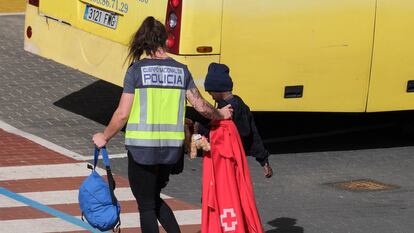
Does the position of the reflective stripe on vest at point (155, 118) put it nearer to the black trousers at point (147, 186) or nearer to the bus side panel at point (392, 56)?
the black trousers at point (147, 186)

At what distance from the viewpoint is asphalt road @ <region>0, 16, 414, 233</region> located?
1040 centimetres

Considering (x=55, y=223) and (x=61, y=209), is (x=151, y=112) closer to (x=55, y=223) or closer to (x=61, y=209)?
(x=55, y=223)

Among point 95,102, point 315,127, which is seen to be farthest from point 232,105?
point 95,102

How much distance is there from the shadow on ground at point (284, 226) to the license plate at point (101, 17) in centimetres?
327

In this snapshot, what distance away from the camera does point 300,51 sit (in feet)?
38.9

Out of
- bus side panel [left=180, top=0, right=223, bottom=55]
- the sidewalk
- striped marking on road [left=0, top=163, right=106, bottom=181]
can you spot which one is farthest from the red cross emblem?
bus side panel [left=180, top=0, right=223, bottom=55]

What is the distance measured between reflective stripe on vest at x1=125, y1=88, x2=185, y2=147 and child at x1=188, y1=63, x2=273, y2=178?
33 centimetres

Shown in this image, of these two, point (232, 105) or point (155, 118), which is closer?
point (155, 118)

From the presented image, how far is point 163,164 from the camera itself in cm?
809

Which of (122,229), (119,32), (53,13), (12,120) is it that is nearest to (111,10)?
(119,32)

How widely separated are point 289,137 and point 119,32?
2491 mm

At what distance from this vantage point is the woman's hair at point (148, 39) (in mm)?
8070

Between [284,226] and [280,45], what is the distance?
2.43m

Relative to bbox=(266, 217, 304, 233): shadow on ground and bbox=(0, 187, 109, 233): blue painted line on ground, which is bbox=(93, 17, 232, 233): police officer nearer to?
bbox=(0, 187, 109, 233): blue painted line on ground
